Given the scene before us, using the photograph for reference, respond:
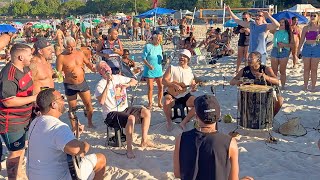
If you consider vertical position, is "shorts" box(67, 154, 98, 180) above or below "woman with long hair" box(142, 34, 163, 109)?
below

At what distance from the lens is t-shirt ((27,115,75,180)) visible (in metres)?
2.79

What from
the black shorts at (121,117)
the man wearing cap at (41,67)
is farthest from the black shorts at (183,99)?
the man wearing cap at (41,67)

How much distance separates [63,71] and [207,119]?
3.73 m

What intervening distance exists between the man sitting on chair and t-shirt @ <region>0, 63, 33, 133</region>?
116cm

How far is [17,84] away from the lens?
370cm

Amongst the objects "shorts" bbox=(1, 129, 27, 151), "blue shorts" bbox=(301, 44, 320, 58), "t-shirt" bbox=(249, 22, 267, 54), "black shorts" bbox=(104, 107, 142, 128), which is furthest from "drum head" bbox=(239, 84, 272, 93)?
"shorts" bbox=(1, 129, 27, 151)

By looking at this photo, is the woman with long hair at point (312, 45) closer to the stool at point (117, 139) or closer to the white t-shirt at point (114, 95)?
the white t-shirt at point (114, 95)

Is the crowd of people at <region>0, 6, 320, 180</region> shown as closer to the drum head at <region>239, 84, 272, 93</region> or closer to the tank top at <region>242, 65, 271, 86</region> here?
the tank top at <region>242, 65, 271, 86</region>

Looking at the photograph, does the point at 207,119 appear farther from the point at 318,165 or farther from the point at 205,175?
the point at 318,165

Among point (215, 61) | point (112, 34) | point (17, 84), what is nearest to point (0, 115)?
point (17, 84)

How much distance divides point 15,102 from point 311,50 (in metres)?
5.75

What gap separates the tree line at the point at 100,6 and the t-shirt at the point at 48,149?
155 ft

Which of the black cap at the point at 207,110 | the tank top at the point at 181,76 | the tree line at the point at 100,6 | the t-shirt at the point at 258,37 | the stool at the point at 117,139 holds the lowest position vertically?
the stool at the point at 117,139

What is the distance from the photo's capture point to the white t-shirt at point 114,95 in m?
4.89
